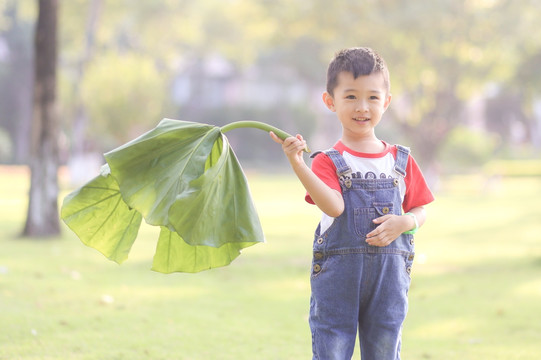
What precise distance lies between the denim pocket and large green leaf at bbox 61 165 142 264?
3.45 ft

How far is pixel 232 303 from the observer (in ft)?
21.5

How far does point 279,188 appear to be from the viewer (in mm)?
26141

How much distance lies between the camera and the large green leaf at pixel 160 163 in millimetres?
3051

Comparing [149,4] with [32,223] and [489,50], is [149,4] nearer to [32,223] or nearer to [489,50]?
[489,50]

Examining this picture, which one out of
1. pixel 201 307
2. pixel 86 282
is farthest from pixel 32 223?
pixel 201 307

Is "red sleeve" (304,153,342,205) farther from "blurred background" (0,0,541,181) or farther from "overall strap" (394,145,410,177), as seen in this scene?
"blurred background" (0,0,541,181)

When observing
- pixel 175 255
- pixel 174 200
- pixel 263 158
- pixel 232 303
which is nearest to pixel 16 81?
pixel 263 158

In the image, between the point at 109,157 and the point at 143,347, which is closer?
the point at 109,157

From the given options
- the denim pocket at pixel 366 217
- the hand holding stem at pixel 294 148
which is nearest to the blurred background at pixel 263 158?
the denim pocket at pixel 366 217

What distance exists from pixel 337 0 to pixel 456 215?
10996 mm

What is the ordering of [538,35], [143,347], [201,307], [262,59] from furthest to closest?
[262,59] → [538,35] → [201,307] → [143,347]

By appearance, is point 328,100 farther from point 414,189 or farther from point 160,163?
point 160,163

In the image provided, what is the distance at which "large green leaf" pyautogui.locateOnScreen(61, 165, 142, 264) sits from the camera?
331 centimetres

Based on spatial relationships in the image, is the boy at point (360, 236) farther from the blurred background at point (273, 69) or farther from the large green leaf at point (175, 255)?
the blurred background at point (273, 69)
